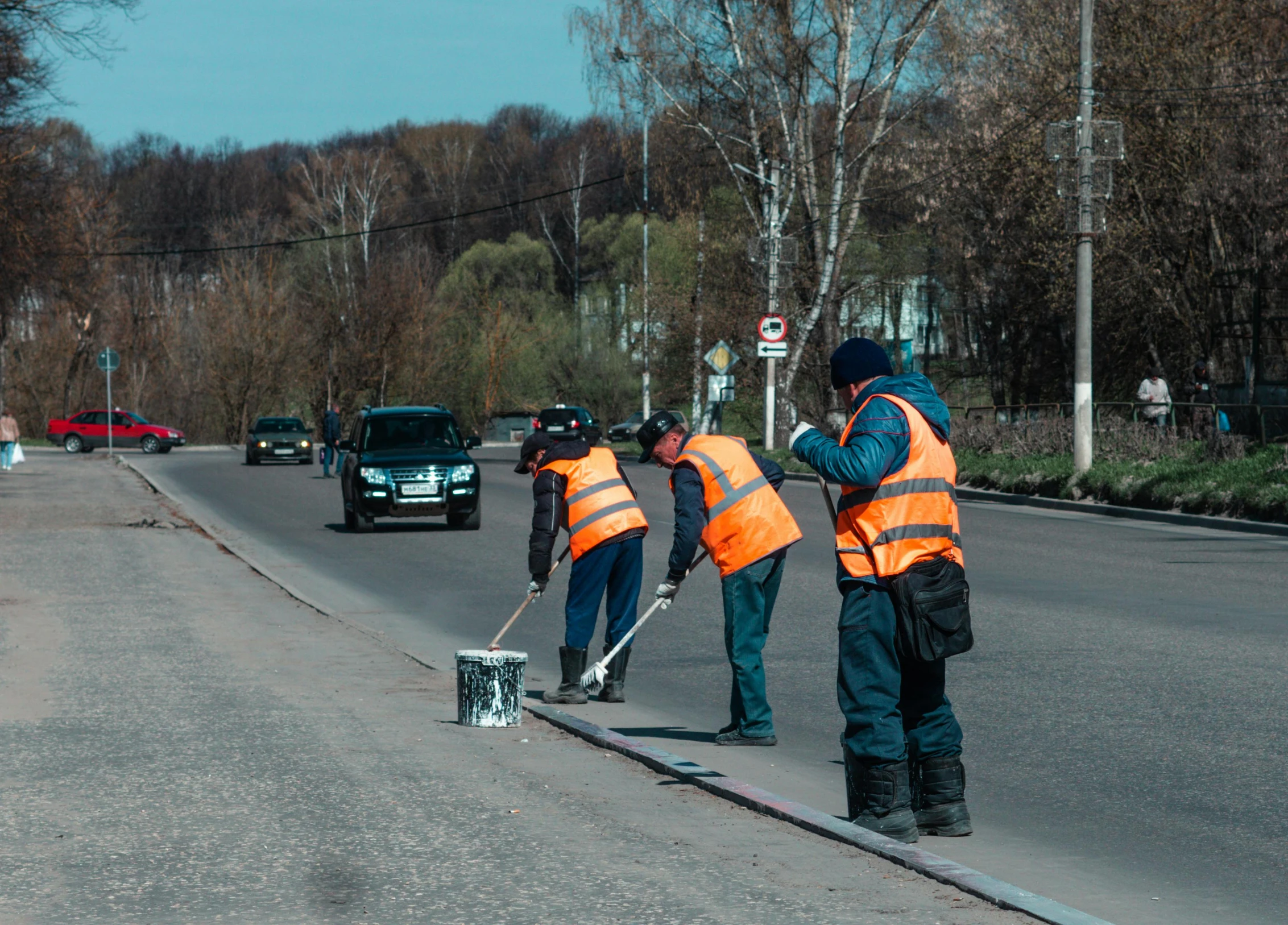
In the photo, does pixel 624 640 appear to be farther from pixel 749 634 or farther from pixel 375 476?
pixel 375 476

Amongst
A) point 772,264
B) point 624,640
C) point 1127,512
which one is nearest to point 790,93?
point 772,264

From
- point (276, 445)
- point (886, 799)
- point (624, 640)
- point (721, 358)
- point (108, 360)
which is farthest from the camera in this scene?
point (108, 360)

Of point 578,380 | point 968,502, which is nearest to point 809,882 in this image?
point 968,502

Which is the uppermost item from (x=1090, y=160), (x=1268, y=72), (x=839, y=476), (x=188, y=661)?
(x=1268, y=72)

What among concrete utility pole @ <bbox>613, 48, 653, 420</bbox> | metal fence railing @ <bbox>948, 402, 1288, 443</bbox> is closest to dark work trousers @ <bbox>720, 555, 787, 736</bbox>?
metal fence railing @ <bbox>948, 402, 1288, 443</bbox>

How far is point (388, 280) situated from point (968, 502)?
44.0 metres

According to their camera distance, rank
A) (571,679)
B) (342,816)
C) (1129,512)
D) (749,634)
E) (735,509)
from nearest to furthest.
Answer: (342,816)
(749,634)
(735,509)
(571,679)
(1129,512)

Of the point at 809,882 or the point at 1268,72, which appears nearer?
the point at 809,882

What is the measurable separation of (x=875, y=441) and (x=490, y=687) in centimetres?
330

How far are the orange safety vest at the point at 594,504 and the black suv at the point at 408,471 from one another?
12.8 metres

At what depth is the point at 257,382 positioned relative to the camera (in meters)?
66.2

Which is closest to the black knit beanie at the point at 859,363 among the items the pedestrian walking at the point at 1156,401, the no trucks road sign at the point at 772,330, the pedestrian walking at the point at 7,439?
the pedestrian walking at the point at 1156,401

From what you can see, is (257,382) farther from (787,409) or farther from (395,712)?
(395,712)

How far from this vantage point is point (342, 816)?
20.3ft
